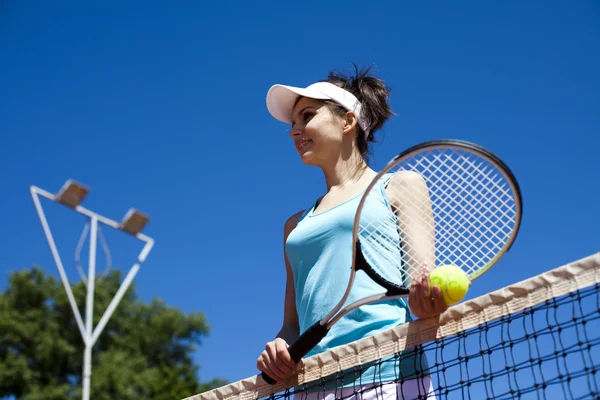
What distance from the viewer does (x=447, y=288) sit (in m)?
2.67

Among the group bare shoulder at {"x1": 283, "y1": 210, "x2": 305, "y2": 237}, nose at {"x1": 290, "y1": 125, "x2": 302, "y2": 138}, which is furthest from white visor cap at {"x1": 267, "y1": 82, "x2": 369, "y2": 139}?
bare shoulder at {"x1": 283, "y1": 210, "x2": 305, "y2": 237}

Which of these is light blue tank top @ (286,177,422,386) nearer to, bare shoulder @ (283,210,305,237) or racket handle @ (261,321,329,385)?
racket handle @ (261,321,329,385)

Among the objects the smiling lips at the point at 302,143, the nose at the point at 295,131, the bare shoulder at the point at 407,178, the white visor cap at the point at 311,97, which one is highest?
the white visor cap at the point at 311,97

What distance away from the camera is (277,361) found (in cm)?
321

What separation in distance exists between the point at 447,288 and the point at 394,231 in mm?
482

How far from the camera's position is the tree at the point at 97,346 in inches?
1159

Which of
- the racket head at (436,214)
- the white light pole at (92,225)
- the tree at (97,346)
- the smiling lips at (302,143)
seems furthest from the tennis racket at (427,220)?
the tree at (97,346)

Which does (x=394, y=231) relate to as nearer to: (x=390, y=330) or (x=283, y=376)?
(x=390, y=330)

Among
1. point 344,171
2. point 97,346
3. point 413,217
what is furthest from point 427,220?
point 97,346

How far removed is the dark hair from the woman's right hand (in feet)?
3.25

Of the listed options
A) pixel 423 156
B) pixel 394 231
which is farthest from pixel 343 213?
pixel 423 156

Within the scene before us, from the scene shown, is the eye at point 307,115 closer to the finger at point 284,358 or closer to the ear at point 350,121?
the ear at point 350,121

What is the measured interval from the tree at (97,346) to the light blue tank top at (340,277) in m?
24.2

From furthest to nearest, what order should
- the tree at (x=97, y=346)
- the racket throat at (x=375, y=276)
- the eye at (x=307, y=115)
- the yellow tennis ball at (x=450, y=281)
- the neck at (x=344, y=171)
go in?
1. the tree at (x=97, y=346)
2. the eye at (x=307, y=115)
3. the neck at (x=344, y=171)
4. the racket throat at (x=375, y=276)
5. the yellow tennis ball at (x=450, y=281)
